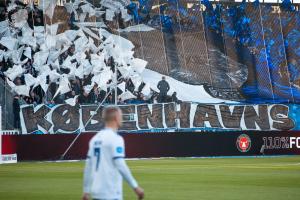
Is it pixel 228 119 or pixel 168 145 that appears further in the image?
pixel 228 119

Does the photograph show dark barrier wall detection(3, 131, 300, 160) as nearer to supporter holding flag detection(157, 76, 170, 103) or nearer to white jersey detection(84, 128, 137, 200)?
supporter holding flag detection(157, 76, 170, 103)

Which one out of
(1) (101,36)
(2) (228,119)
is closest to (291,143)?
(2) (228,119)

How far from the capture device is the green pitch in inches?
674

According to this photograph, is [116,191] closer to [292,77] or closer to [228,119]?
[228,119]

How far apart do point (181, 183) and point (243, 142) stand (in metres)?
17.7

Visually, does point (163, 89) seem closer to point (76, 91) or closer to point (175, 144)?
point (76, 91)

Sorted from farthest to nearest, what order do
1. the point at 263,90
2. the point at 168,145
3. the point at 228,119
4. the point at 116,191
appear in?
the point at 263,90 < the point at 228,119 < the point at 168,145 < the point at 116,191

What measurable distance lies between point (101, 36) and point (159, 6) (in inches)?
163

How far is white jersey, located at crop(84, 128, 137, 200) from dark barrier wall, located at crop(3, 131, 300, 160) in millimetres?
24162

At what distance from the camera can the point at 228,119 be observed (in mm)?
43188

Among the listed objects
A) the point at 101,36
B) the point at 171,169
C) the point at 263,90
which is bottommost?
the point at 171,169

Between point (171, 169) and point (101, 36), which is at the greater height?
point (101, 36)

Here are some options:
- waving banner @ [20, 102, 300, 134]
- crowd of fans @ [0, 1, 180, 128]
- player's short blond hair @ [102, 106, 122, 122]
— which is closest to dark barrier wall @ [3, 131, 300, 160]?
waving banner @ [20, 102, 300, 134]

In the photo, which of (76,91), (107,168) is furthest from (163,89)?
(107,168)
